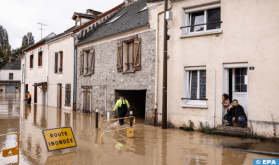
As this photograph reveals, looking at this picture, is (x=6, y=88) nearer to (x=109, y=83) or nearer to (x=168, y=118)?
(x=109, y=83)

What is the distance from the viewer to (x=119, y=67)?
1402cm

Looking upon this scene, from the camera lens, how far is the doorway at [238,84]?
927cm

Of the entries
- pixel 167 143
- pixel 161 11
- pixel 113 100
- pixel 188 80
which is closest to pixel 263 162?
pixel 167 143

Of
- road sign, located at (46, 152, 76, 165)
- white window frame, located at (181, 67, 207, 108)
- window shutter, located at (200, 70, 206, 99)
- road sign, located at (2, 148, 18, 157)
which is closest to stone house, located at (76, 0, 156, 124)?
white window frame, located at (181, 67, 207, 108)

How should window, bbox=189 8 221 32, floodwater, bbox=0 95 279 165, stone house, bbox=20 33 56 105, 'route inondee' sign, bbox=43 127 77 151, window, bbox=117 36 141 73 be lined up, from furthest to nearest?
1. stone house, bbox=20 33 56 105
2. window, bbox=117 36 141 73
3. window, bbox=189 8 221 32
4. 'route inondee' sign, bbox=43 127 77 151
5. floodwater, bbox=0 95 279 165

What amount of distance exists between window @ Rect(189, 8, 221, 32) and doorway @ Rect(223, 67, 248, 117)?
191 cm

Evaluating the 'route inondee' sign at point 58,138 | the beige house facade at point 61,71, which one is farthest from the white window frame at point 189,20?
the beige house facade at point 61,71

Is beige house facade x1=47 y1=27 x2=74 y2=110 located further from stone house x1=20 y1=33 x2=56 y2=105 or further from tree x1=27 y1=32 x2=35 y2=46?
tree x1=27 y1=32 x2=35 y2=46

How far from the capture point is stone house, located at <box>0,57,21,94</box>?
189 feet

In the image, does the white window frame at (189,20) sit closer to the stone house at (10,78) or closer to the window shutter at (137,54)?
the window shutter at (137,54)

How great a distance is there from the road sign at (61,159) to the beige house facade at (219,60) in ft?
17.7

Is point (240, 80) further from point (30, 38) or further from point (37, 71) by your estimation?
point (30, 38)

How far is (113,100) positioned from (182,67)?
5410 millimetres

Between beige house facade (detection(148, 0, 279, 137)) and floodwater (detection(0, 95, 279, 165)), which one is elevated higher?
beige house facade (detection(148, 0, 279, 137))
